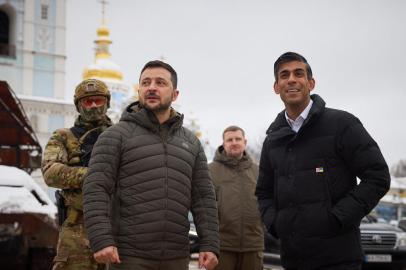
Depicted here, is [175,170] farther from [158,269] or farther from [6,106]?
[6,106]

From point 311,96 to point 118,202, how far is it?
126cm

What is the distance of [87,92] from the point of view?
16.3 ft

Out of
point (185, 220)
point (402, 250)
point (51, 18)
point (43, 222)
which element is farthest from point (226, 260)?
point (51, 18)

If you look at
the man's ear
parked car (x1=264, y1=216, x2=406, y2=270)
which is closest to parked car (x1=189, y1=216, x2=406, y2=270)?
parked car (x1=264, y1=216, x2=406, y2=270)

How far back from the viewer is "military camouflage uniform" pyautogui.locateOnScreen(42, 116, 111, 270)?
464 cm

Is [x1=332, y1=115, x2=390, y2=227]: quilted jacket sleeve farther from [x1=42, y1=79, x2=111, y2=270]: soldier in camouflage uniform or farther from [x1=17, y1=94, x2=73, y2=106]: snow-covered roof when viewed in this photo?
[x1=17, y1=94, x2=73, y2=106]: snow-covered roof

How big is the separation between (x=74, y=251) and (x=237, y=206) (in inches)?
80.7

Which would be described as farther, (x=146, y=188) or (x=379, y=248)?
(x=379, y=248)

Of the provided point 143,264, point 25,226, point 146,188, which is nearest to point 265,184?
point 146,188

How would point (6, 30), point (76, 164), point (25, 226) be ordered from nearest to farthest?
point (76, 164)
point (25, 226)
point (6, 30)

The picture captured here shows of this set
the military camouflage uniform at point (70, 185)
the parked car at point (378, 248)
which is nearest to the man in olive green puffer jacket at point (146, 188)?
the military camouflage uniform at point (70, 185)

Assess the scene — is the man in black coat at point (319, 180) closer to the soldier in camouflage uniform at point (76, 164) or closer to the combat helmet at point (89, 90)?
the soldier in camouflage uniform at point (76, 164)

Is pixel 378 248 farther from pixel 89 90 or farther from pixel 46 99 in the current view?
pixel 46 99

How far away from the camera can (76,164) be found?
4.84 m
